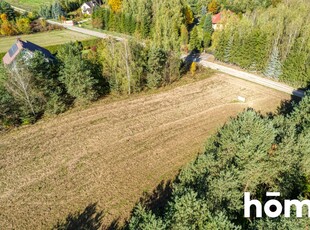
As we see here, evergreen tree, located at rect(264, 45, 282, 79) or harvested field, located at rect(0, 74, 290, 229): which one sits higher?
evergreen tree, located at rect(264, 45, 282, 79)

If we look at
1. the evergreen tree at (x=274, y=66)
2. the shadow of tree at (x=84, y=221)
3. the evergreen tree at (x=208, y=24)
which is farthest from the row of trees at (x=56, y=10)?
the shadow of tree at (x=84, y=221)

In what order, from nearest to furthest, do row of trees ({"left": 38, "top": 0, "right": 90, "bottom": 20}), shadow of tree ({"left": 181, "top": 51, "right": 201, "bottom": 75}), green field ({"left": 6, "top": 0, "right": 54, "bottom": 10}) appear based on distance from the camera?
1. shadow of tree ({"left": 181, "top": 51, "right": 201, "bottom": 75})
2. row of trees ({"left": 38, "top": 0, "right": 90, "bottom": 20})
3. green field ({"left": 6, "top": 0, "right": 54, "bottom": 10})

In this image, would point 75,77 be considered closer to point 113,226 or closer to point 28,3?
point 113,226

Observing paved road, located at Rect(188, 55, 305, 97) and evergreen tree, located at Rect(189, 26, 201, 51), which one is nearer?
paved road, located at Rect(188, 55, 305, 97)

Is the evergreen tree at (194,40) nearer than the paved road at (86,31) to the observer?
Yes

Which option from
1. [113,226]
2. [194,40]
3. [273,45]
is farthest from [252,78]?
[113,226]

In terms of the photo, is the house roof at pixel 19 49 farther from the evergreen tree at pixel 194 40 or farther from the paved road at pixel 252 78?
the paved road at pixel 252 78
